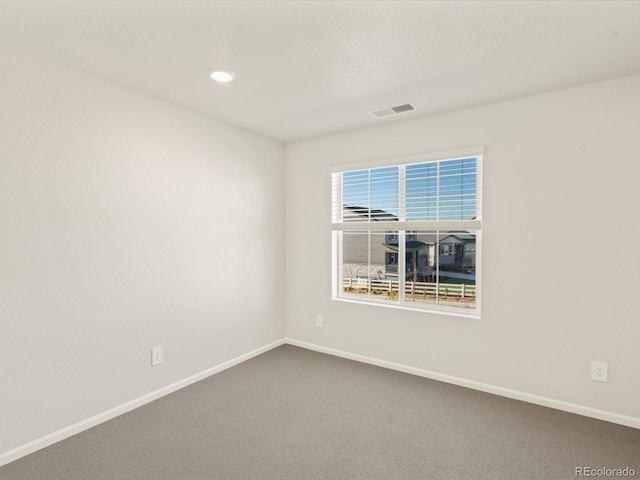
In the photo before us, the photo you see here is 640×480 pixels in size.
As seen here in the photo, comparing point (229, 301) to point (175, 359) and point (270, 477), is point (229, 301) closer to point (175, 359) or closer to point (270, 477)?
point (175, 359)

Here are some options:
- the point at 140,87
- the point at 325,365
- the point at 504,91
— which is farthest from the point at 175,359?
the point at 504,91

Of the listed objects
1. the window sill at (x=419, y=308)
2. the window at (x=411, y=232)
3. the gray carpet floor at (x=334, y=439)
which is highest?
the window at (x=411, y=232)

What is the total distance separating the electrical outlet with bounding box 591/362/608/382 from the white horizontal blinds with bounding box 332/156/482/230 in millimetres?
1316

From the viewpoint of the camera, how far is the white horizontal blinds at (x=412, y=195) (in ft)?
10.2

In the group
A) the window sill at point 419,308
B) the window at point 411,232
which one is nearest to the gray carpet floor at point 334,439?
the window sill at point 419,308

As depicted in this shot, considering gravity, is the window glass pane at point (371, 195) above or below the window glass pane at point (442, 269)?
above

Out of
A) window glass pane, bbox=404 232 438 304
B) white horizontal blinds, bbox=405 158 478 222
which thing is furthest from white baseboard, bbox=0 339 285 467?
white horizontal blinds, bbox=405 158 478 222

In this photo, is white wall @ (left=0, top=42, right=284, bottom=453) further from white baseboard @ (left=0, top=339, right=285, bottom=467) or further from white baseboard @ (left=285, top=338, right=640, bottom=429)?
white baseboard @ (left=285, top=338, right=640, bottom=429)

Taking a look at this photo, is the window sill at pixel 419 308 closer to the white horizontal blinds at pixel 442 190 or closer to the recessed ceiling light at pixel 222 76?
the white horizontal blinds at pixel 442 190

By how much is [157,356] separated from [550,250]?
3.23 metres

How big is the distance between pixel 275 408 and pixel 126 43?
2.64 meters

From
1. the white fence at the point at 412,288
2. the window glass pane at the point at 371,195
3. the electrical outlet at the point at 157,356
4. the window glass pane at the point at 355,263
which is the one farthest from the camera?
the window glass pane at the point at 355,263

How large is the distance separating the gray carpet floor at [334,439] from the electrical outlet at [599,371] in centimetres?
30

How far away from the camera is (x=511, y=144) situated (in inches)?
112
